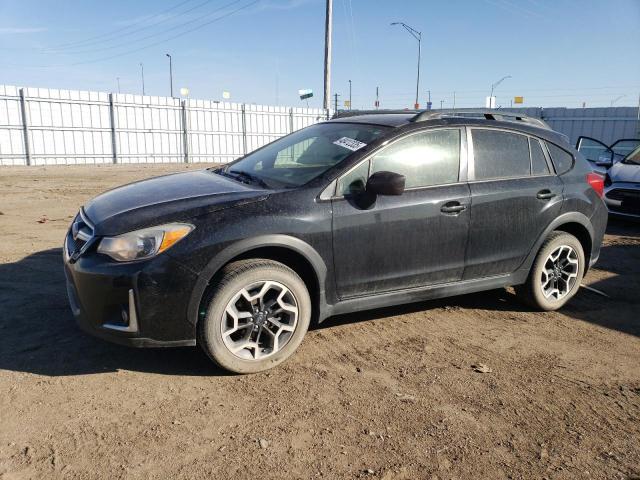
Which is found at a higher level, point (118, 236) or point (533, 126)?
point (533, 126)

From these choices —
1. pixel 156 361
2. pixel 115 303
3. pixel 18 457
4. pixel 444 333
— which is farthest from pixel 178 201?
pixel 444 333

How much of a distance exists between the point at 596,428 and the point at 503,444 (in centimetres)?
63

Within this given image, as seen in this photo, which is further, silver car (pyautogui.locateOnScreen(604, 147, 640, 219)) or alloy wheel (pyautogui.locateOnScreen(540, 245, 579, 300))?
silver car (pyautogui.locateOnScreen(604, 147, 640, 219))

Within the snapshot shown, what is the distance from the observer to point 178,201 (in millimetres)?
3521

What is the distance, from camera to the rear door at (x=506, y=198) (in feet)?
14.2

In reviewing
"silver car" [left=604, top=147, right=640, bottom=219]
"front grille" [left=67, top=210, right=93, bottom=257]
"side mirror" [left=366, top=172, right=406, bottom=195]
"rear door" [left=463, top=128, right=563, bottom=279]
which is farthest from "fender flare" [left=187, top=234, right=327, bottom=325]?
"silver car" [left=604, top=147, right=640, bottom=219]

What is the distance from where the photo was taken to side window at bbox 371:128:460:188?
13.1 feet

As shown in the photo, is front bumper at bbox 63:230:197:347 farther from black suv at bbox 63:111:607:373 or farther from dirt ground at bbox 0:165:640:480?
dirt ground at bbox 0:165:640:480

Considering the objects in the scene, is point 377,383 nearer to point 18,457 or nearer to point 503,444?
point 503,444

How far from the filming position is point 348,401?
3.23 metres

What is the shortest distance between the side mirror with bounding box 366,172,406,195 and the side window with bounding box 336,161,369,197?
0.14 metres

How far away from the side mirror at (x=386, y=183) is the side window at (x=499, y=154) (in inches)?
40.0

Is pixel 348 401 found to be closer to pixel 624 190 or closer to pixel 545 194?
pixel 545 194

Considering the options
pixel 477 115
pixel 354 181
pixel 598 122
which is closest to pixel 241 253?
pixel 354 181
